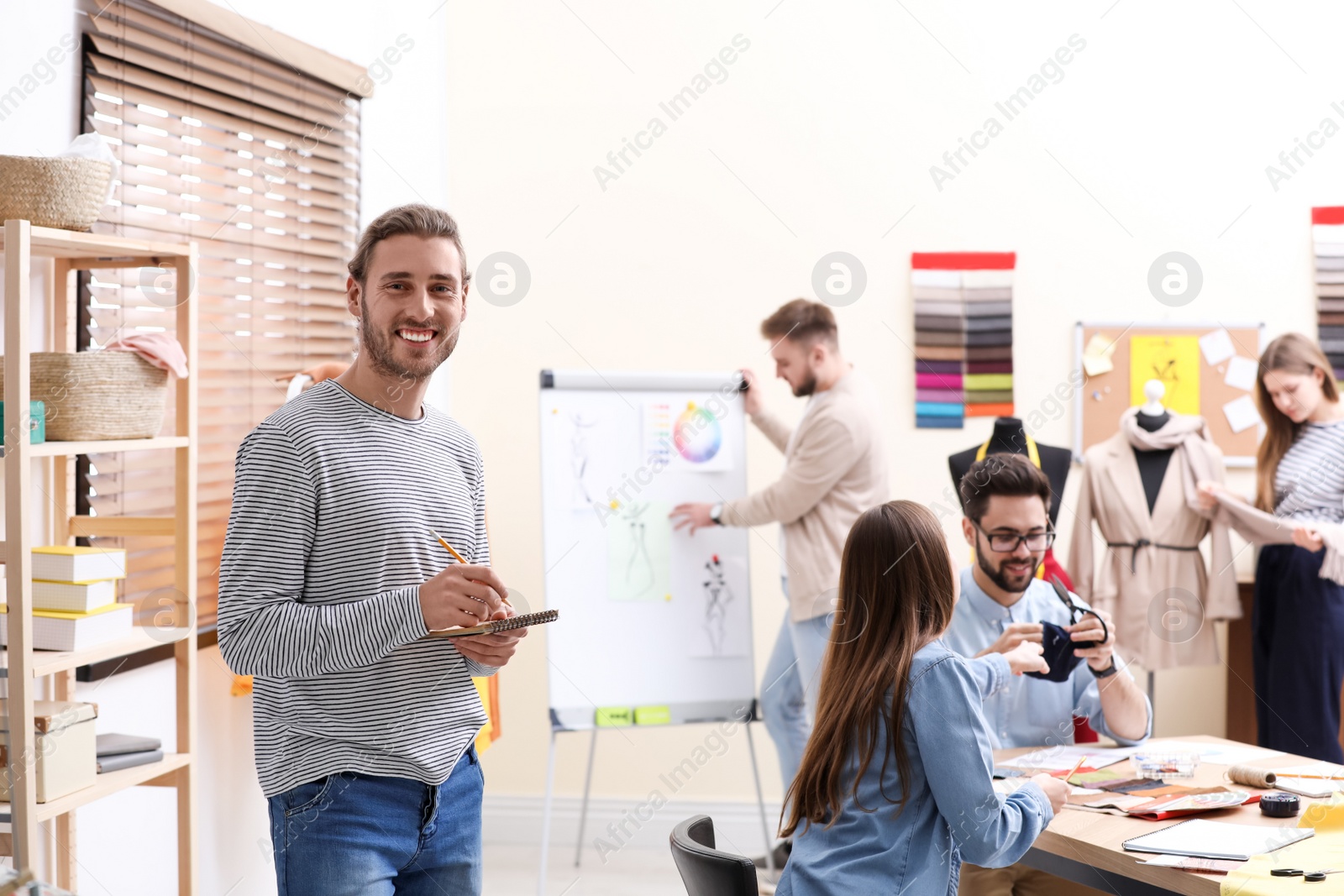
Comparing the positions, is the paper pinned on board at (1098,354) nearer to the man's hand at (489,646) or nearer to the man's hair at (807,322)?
the man's hair at (807,322)

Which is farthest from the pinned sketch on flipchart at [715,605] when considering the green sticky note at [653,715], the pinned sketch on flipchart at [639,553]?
the green sticky note at [653,715]

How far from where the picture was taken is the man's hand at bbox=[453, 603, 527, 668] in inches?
57.2

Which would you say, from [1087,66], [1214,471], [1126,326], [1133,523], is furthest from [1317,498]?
[1087,66]

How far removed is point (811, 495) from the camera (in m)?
3.41

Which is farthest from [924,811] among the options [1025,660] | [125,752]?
[125,752]

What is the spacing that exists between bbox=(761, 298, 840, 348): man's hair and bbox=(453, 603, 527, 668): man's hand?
2182 mm

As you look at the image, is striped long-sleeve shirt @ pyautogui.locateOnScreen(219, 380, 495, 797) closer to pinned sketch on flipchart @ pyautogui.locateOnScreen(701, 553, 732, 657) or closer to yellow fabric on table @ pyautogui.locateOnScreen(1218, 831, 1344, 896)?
yellow fabric on table @ pyautogui.locateOnScreen(1218, 831, 1344, 896)

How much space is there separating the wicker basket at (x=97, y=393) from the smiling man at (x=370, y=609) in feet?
2.73

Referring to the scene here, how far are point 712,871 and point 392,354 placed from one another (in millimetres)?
810

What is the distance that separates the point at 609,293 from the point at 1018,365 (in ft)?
4.89

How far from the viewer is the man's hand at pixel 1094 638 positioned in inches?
84.2

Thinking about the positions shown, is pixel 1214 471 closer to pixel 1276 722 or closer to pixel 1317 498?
pixel 1317 498

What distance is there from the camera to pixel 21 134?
7.22 feet

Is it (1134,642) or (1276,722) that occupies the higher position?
(1134,642)
